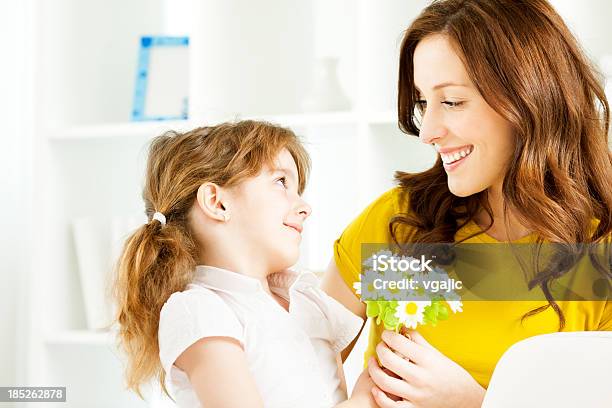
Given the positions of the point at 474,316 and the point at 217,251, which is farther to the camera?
the point at 474,316

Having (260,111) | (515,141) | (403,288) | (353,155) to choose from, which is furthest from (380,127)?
(403,288)

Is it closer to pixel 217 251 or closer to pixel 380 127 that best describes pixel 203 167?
pixel 217 251

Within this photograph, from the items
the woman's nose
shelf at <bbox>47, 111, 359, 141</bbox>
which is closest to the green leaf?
the woman's nose

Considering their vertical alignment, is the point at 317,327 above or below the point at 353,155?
below

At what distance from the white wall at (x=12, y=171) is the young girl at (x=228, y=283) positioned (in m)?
1.29

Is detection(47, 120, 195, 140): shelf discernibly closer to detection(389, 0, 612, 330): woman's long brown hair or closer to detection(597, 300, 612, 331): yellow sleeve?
detection(389, 0, 612, 330): woman's long brown hair

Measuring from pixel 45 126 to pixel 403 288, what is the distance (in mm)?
1615

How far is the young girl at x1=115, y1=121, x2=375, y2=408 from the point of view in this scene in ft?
3.77

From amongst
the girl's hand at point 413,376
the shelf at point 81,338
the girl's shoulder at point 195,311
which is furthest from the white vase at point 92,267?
the girl's hand at point 413,376

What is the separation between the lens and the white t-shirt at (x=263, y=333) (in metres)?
1.14

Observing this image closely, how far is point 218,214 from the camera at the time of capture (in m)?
1.28

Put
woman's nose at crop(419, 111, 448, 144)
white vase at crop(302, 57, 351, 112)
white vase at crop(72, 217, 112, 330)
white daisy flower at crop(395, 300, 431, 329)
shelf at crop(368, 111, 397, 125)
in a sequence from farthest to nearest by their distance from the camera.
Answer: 1. white vase at crop(72, 217, 112, 330)
2. white vase at crop(302, 57, 351, 112)
3. shelf at crop(368, 111, 397, 125)
4. woman's nose at crop(419, 111, 448, 144)
5. white daisy flower at crop(395, 300, 431, 329)

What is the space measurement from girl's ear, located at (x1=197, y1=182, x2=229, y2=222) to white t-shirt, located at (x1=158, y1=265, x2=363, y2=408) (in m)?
0.08

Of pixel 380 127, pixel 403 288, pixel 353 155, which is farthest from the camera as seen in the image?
pixel 353 155
